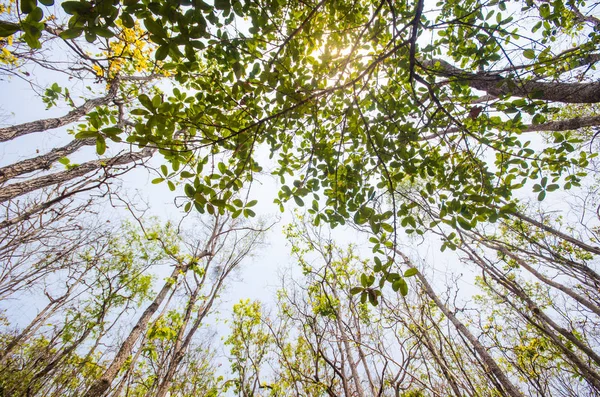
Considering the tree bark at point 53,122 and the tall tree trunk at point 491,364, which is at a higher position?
the tree bark at point 53,122

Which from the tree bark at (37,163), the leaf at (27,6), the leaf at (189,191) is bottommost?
the leaf at (189,191)

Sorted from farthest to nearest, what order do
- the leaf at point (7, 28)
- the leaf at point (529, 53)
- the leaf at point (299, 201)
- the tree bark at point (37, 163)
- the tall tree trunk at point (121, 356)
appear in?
the tall tree trunk at point (121, 356)
the tree bark at point (37, 163)
the leaf at point (529, 53)
the leaf at point (299, 201)
the leaf at point (7, 28)

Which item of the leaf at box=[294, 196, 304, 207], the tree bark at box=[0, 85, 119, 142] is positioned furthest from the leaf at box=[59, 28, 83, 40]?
the tree bark at box=[0, 85, 119, 142]

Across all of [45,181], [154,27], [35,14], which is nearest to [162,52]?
[154,27]

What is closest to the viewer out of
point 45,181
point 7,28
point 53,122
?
point 7,28

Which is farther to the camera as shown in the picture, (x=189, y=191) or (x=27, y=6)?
(x=189, y=191)

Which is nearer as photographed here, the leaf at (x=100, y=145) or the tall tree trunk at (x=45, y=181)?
the leaf at (x=100, y=145)

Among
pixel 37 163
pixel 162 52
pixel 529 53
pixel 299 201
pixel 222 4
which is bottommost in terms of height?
pixel 162 52

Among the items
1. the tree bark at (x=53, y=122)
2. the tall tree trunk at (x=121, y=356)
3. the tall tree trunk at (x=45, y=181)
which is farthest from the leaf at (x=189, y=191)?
the tree bark at (x=53, y=122)

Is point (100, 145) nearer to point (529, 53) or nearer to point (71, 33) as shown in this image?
point (71, 33)

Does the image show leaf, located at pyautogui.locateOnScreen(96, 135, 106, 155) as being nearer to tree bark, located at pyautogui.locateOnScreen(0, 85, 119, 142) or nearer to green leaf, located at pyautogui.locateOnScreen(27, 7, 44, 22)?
green leaf, located at pyautogui.locateOnScreen(27, 7, 44, 22)

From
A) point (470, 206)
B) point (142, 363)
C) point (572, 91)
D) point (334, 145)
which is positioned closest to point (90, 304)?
point (142, 363)

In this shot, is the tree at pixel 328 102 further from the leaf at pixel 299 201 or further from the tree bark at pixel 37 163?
the tree bark at pixel 37 163

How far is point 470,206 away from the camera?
1.71 m
